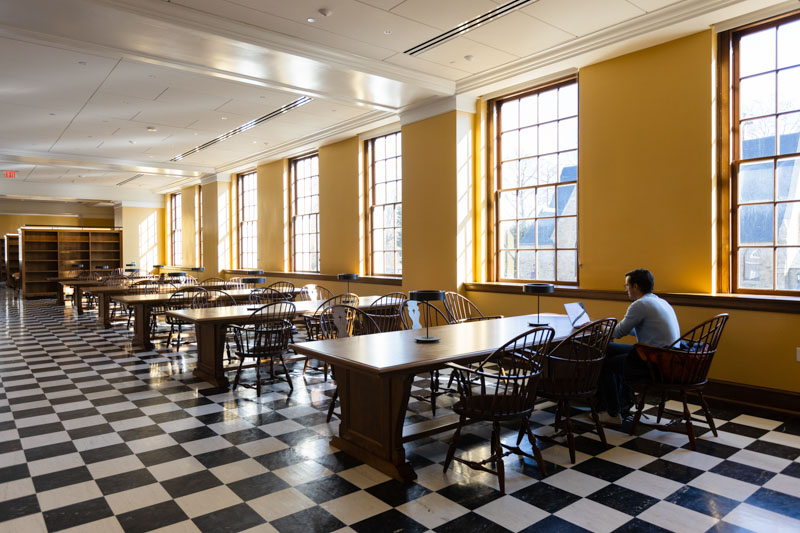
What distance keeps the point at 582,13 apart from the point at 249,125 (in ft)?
20.0

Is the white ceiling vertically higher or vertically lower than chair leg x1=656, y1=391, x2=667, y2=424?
higher

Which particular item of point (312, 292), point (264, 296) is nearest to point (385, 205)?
point (312, 292)

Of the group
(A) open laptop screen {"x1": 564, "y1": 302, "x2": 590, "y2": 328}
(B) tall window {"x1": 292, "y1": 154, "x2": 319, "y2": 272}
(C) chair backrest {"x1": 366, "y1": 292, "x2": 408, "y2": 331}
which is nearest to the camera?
(A) open laptop screen {"x1": 564, "y1": 302, "x2": 590, "y2": 328}

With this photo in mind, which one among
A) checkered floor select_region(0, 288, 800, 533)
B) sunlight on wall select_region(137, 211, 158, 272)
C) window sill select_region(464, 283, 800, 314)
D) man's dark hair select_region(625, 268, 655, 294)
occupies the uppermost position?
sunlight on wall select_region(137, 211, 158, 272)

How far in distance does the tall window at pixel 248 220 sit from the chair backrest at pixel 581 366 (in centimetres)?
1037

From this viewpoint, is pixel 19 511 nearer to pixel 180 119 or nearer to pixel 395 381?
pixel 395 381

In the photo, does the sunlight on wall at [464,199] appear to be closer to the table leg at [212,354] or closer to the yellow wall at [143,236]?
the table leg at [212,354]

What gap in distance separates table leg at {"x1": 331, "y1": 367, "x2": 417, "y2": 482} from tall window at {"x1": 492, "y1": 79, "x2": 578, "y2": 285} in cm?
372

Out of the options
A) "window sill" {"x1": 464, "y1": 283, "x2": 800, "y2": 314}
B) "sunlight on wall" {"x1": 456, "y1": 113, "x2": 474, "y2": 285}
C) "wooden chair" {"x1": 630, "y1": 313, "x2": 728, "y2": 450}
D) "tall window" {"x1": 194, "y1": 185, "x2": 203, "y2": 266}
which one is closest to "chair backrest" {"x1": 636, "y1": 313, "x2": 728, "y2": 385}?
"wooden chair" {"x1": 630, "y1": 313, "x2": 728, "y2": 450}

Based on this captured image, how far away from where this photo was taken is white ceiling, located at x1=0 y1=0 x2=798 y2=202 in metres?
4.73

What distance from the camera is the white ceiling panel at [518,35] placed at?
512 cm

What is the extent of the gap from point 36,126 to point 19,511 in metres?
8.20

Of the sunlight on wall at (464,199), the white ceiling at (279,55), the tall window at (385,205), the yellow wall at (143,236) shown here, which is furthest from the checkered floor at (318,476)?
the yellow wall at (143,236)

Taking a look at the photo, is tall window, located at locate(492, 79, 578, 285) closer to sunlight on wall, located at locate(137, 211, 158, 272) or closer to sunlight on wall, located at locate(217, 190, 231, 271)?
sunlight on wall, located at locate(217, 190, 231, 271)
